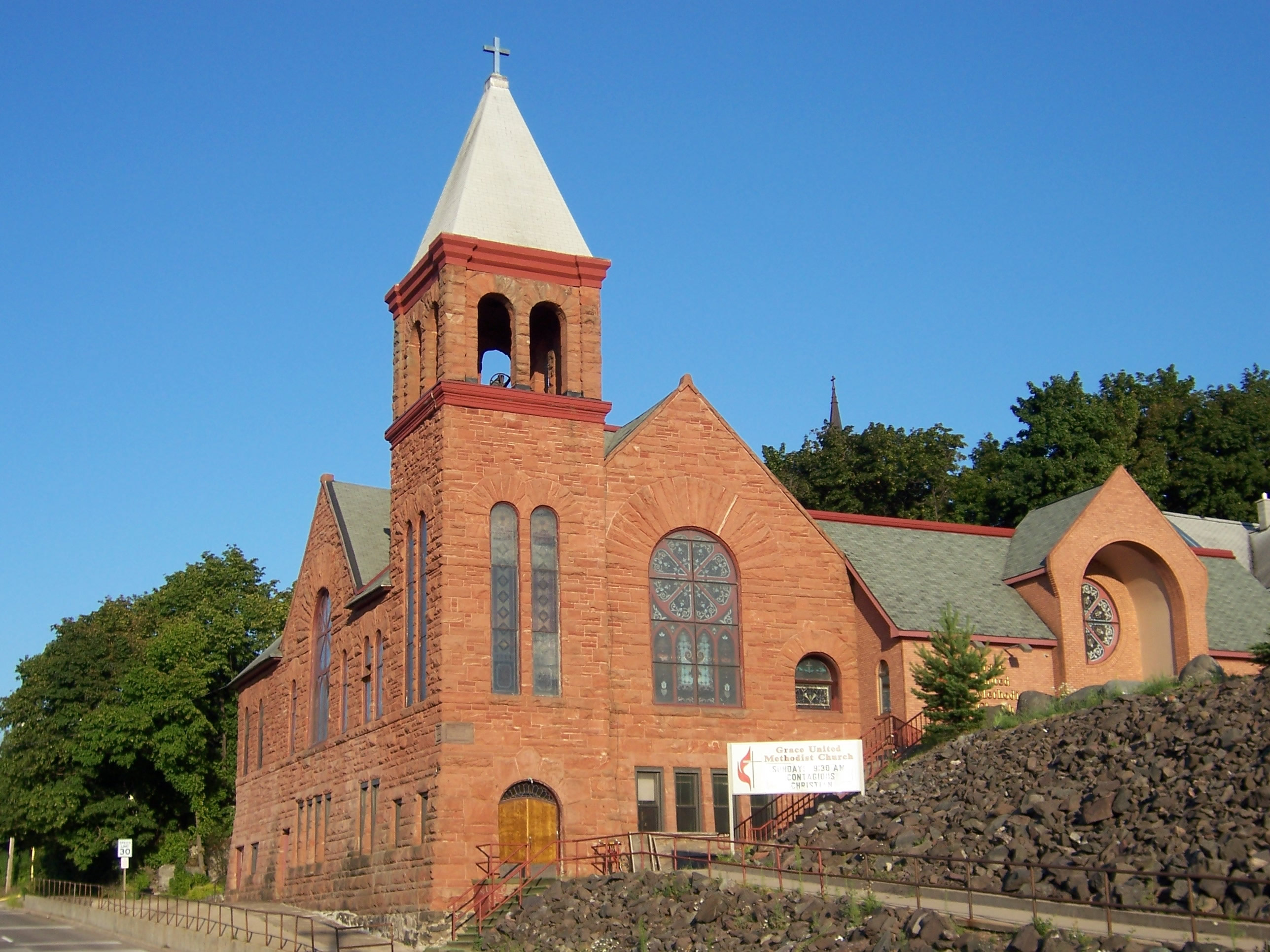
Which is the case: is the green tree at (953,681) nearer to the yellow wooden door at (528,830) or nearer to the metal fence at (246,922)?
the yellow wooden door at (528,830)

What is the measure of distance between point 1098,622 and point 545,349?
15367 millimetres

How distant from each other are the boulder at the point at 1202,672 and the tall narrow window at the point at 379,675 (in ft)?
56.9

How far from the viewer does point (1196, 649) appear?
36438 millimetres

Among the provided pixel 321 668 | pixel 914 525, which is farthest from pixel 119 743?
pixel 914 525

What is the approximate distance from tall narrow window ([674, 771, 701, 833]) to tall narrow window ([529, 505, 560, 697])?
11.7ft

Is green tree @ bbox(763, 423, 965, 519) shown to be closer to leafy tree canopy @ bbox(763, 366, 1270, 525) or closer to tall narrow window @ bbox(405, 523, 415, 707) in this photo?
leafy tree canopy @ bbox(763, 366, 1270, 525)

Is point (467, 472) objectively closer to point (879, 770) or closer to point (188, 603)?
point (879, 770)

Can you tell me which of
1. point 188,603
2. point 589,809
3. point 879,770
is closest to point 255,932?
point 589,809

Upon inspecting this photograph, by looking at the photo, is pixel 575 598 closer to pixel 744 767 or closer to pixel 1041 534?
pixel 744 767

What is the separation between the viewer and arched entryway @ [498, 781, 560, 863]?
30.4 metres

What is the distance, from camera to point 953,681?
102ft

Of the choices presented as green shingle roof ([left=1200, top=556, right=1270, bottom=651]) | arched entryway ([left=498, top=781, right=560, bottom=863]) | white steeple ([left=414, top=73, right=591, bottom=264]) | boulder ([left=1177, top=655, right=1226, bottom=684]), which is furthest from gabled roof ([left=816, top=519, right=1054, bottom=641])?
white steeple ([left=414, top=73, right=591, bottom=264])

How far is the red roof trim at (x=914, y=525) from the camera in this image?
128 feet

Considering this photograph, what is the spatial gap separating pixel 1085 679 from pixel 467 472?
51.5 ft
